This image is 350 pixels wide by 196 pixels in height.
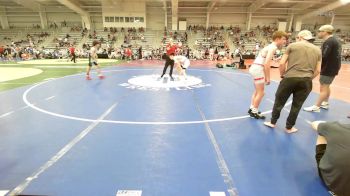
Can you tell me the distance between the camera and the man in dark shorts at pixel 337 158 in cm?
234

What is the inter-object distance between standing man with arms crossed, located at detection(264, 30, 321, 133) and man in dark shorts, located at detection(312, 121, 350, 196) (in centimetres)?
187

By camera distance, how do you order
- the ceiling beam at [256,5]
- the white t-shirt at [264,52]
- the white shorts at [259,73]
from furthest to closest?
the ceiling beam at [256,5] → the white shorts at [259,73] → the white t-shirt at [264,52]

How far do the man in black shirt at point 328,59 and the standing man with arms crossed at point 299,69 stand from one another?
151 cm

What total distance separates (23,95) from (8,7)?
3652 cm

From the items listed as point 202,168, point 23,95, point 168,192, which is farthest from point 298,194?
point 23,95

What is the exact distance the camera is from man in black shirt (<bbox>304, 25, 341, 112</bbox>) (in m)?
5.51

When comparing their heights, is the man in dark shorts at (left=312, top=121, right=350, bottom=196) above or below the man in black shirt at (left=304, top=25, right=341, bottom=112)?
below

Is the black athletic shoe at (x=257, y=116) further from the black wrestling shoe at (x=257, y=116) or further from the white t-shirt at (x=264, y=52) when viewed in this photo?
the white t-shirt at (x=264, y=52)

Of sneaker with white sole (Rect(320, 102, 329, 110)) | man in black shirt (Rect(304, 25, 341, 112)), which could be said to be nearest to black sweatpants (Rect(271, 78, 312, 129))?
man in black shirt (Rect(304, 25, 341, 112))

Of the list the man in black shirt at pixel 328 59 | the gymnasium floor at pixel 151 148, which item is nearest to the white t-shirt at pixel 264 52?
the gymnasium floor at pixel 151 148

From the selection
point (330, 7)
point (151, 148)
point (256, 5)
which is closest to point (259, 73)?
point (151, 148)

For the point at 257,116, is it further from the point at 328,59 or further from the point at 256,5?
the point at 256,5

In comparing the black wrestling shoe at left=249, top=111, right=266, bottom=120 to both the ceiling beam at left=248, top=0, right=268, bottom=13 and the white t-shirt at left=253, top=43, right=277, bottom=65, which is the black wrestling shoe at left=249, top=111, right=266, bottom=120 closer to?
the white t-shirt at left=253, top=43, right=277, bottom=65

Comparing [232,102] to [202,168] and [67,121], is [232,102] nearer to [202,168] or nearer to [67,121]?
[202,168]
